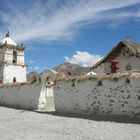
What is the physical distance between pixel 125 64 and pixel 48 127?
15.4m

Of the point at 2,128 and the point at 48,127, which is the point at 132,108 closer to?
the point at 48,127

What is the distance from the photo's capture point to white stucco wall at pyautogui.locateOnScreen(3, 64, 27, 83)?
1650 inches

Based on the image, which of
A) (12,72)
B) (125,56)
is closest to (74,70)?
(12,72)

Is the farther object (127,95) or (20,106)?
(20,106)

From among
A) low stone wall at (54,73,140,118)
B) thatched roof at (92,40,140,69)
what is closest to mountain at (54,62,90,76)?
low stone wall at (54,73,140,118)

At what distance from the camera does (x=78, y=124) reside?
1411 centimetres

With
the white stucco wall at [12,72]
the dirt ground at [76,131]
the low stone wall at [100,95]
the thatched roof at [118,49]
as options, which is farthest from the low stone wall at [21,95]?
the white stucco wall at [12,72]

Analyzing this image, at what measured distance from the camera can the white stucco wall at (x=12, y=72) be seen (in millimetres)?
41919

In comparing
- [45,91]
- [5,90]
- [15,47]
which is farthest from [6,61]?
[45,91]

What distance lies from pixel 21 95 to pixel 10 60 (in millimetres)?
17286

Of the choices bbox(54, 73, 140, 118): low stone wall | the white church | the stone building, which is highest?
the white church

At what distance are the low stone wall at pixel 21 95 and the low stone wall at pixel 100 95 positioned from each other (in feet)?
10.9

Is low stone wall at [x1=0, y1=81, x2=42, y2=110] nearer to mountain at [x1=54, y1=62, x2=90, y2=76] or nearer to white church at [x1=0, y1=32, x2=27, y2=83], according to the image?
mountain at [x1=54, y1=62, x2=90, y2=76]

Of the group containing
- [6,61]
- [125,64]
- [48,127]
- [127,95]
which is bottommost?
[48,127]
